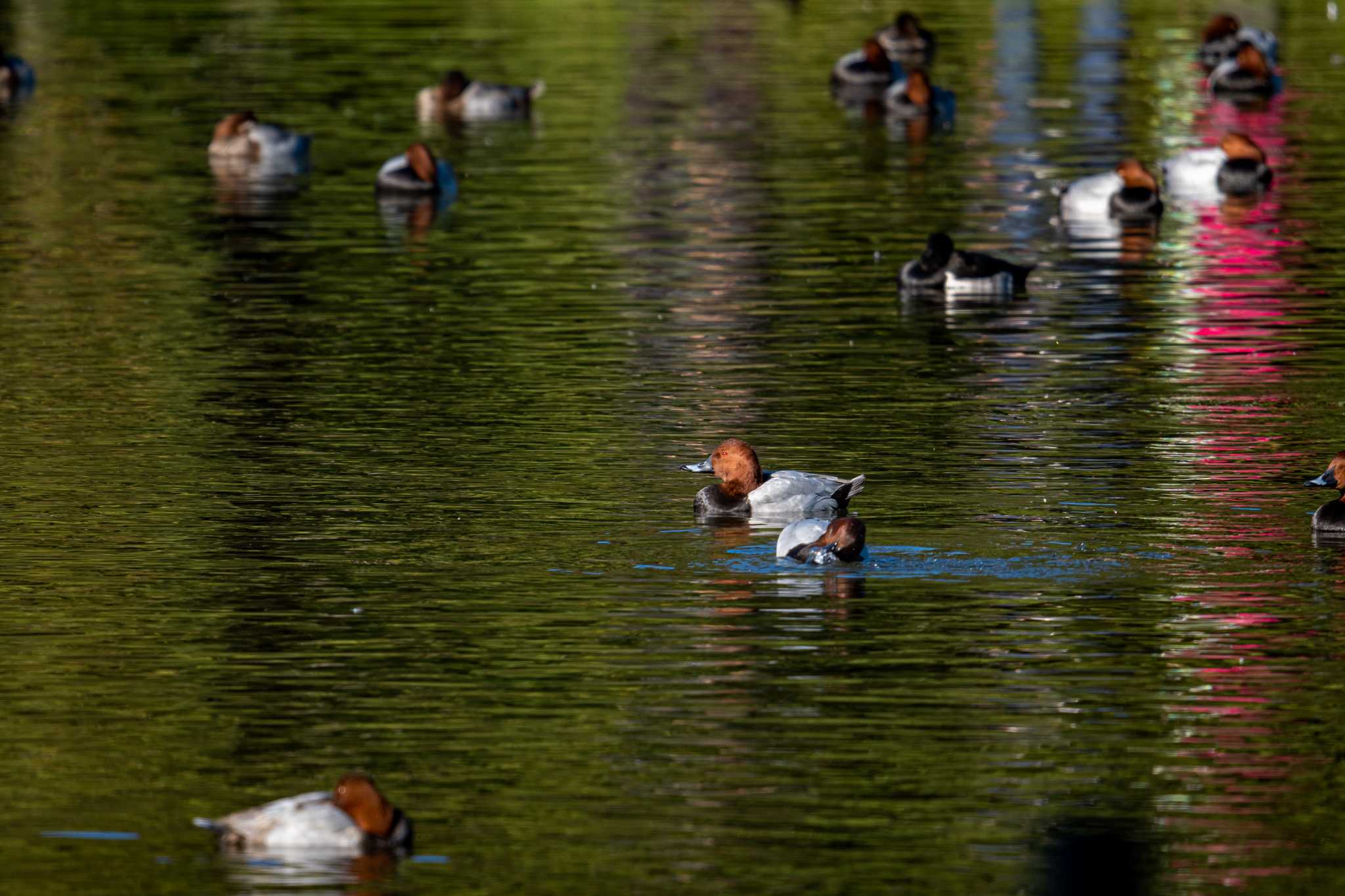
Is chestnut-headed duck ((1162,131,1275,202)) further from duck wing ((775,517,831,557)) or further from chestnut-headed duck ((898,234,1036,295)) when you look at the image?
duck wing ((775,517,831,557))

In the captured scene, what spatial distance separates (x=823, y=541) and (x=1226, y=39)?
37701 mm

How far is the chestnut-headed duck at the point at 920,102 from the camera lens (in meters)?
46.7

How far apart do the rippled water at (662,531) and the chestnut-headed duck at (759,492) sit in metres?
0.30

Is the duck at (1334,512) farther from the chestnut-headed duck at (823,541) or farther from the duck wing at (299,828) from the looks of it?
the duck wing at (299,828)

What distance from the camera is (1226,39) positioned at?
53.0 meters

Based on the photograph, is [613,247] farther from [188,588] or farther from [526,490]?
[188,588]

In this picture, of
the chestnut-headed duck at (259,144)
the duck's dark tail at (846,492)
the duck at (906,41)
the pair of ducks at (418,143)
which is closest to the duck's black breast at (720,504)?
the duck's dark tail at (846,492)

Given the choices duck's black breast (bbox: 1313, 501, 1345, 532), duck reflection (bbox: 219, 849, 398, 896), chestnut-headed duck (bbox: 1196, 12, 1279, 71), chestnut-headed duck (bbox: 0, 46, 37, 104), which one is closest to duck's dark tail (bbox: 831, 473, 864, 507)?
duck's black breast (bbox: 1313, 501, 1345, 532)

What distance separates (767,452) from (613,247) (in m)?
12.1

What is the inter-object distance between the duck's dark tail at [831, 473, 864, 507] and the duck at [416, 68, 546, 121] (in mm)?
29101

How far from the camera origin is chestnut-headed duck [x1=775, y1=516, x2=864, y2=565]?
1733cm

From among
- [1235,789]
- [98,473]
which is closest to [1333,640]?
[1235,789]

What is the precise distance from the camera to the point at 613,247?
108 ft

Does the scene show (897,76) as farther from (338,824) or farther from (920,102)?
(338,824)
